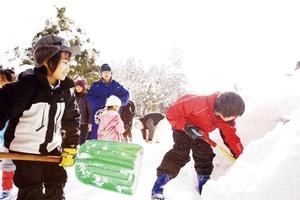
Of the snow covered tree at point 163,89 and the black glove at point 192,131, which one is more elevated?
the black glove at point 192,131

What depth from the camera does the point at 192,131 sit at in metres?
4.05

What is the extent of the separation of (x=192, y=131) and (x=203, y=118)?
191 mm

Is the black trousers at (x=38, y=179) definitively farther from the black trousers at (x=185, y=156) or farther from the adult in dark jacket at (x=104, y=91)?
the adult in dark jacket at (x=104, y=91)

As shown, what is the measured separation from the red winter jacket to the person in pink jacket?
185cm

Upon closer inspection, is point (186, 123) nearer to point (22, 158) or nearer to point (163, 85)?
point (22, 158)

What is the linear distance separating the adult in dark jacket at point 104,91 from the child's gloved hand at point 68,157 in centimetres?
316

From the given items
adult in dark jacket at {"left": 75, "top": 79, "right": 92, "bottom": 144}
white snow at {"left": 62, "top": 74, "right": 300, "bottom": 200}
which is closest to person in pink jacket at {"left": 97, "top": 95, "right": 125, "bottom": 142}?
Answer: white snow at {"left": 62, "top": 74, "right": 300, "bottom": 200}

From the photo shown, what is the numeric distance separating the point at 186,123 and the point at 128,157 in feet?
3.88

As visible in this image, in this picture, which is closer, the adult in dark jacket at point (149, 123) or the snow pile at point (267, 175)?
the snow pile at point (267, 175)

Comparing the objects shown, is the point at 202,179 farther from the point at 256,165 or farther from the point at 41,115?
the point at 41,115

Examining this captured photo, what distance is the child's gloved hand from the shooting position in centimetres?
311

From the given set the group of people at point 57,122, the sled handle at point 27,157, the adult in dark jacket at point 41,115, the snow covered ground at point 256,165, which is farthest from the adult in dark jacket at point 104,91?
the sled handle at point 27,157

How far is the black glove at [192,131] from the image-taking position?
159 inches

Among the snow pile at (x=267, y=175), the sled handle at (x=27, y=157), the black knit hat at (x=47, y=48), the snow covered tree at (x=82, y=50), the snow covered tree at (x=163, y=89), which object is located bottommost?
the snow covered tree at (x=163, y=89)
